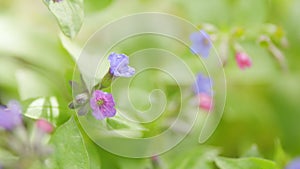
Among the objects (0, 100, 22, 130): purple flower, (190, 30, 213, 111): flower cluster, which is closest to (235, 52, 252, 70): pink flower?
(190, 30, 213, 111): flower cluster

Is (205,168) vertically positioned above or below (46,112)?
above

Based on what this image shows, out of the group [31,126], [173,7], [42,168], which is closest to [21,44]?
[31,126]

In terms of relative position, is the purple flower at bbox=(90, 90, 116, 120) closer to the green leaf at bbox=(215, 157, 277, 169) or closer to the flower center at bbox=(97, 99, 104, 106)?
the flower center at bbox=(97, 99, 104, 106)

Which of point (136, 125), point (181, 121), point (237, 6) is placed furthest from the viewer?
point (237, 6)

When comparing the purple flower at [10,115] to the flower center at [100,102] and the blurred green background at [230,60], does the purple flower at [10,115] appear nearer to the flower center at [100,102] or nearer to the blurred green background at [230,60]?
the flower center at [100,102]

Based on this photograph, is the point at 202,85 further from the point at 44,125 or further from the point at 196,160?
the point at 44,125

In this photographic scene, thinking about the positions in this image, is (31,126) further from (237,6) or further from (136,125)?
(237,6)

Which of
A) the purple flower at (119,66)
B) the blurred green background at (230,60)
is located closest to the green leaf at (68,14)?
the purple flower at (119,66)
